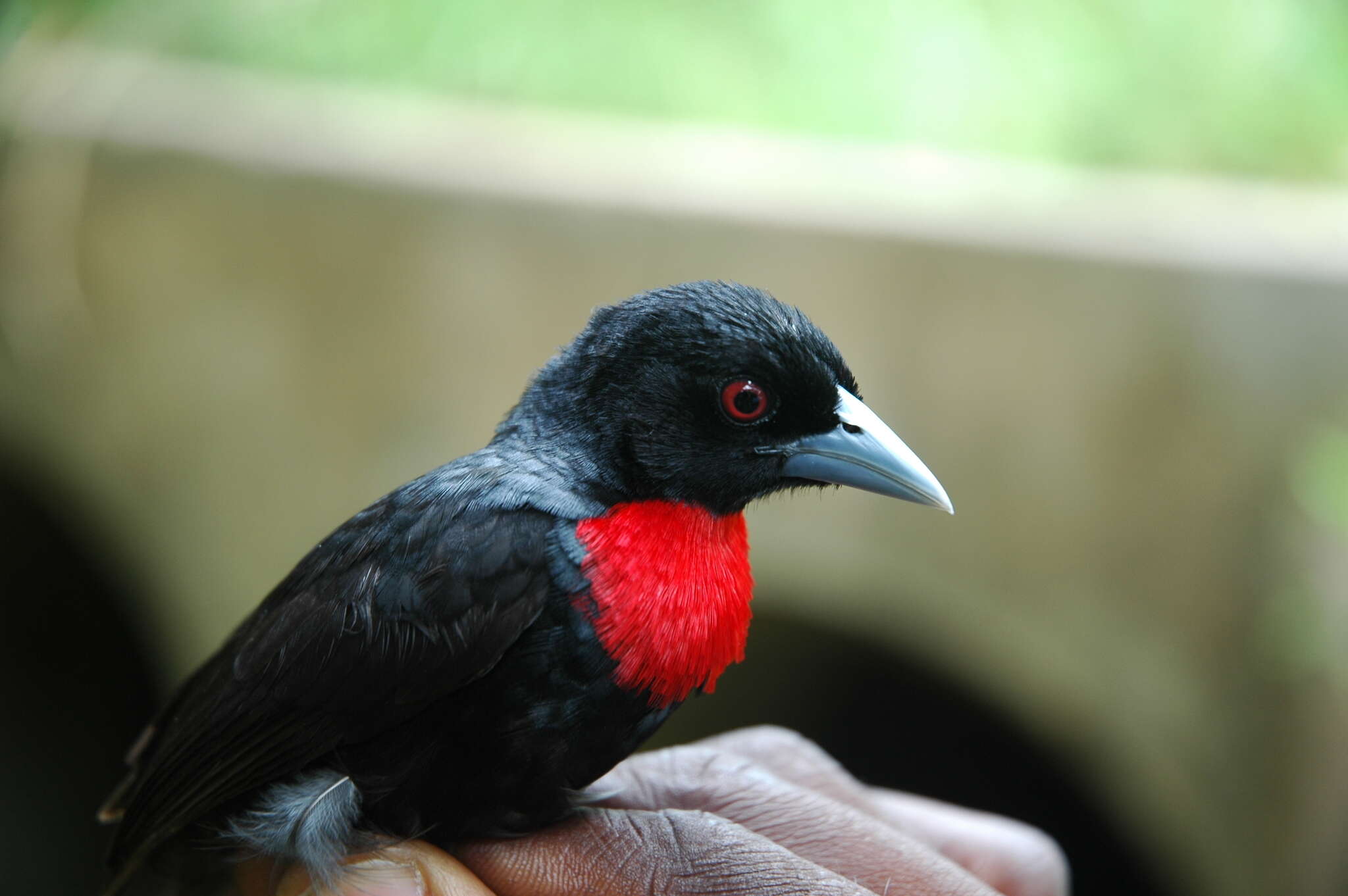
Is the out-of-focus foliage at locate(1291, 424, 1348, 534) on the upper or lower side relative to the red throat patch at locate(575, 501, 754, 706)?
upper

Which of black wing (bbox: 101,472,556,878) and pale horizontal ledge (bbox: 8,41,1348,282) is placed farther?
pale horizontal ledge (bbox: 8,41,1348,282)

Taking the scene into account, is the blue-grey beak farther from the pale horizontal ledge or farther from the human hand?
the pale horizontal ledge

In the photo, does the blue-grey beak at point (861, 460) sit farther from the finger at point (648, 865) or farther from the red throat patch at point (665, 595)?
the finger at point (648, 865)

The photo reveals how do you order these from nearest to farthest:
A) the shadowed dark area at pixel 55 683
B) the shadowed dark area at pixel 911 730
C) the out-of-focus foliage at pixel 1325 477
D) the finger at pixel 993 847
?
the finger at pixel 993 847, the out-of-focus foliage at pixel 1325 477, the shadowed dark area at pixel 911 730, the shadowed dark area at pixel 55 683

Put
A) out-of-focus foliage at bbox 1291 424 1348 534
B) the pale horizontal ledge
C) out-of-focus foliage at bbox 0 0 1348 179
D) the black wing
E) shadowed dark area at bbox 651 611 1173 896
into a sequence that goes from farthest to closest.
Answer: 1. out-of-focus foliage at bbox 0 0 1348 179
2. shadowed dark area at bbox 651 611 1173 896
3. the pale horizontal ledge
4. out-of-focus foliage at bbox 1291 424 1348 534
5. the black wing

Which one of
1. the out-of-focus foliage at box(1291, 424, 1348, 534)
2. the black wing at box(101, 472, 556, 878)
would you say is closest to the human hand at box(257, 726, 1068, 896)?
the black wing at box(101, 472, 556, 878)

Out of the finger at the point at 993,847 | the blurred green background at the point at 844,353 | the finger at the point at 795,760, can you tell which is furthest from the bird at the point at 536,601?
the blurred green background at the point at 844,353

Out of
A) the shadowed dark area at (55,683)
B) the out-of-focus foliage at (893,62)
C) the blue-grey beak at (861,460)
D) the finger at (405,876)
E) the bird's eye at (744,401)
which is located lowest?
the shadowed dark area at (55,683)
